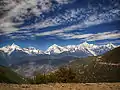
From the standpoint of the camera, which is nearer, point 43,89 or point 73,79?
point 43,89

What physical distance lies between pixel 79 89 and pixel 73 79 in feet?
73.3

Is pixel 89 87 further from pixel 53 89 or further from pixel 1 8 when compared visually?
pixel 1 8

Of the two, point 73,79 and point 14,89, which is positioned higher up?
point 14,89

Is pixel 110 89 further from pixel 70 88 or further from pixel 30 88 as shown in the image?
pixel 30 88

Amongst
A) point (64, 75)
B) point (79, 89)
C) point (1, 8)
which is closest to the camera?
point (79, 89)

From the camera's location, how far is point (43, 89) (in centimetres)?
1046

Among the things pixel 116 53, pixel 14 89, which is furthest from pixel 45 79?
pixel 116 53

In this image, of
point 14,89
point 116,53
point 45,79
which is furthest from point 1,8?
point 116,53

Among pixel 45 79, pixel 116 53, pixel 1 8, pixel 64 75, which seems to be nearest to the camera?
pixel 1 8

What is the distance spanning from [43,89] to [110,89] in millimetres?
3004

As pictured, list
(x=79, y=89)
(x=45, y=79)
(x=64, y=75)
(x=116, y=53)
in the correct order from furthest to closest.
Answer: (x=116, y=53), (x=45, y=79), (x=64, y=75), (x=79, y=89)

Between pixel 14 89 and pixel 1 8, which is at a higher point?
pixel 1 8

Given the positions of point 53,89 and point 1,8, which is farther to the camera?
point 1,8

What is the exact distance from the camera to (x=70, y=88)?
10406mm
